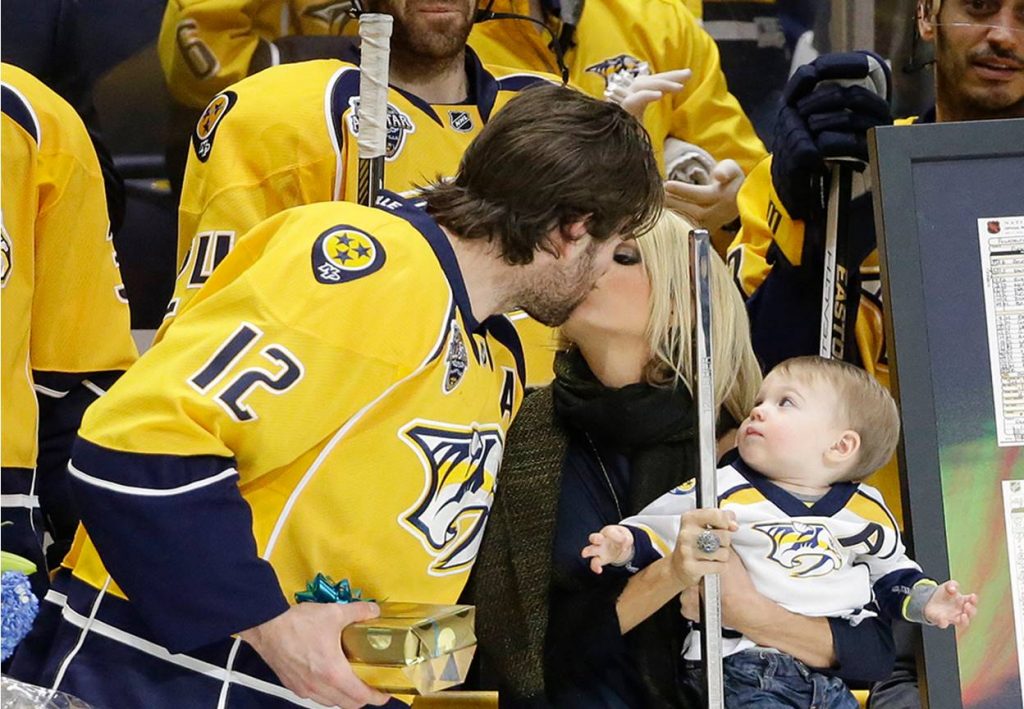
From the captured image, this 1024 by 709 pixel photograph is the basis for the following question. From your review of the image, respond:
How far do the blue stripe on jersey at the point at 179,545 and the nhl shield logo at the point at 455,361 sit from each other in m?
0.23

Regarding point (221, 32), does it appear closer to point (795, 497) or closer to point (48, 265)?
point (48, 265)

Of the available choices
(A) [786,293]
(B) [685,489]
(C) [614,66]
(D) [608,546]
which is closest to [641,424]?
(B) [685,489]

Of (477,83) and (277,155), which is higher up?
(477,83)

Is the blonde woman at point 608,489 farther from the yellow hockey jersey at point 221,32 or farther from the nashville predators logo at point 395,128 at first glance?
the yellow hockey jersey at point 221,32

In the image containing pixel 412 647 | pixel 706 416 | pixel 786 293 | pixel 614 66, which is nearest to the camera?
pixel 412 647

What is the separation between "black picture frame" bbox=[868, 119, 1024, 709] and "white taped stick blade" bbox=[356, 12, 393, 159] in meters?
0.50

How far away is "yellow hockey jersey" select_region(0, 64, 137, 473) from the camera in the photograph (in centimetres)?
164

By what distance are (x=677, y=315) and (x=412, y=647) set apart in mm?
596

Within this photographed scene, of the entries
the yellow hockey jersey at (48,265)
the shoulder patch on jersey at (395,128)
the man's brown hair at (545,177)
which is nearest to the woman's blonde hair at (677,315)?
the man's brown hair at (545,177)

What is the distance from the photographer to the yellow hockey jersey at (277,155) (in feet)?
6.15

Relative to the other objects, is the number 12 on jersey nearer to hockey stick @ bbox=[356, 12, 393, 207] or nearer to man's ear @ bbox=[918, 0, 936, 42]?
hockey stick @ bbox=[356, 12, 393, 207]

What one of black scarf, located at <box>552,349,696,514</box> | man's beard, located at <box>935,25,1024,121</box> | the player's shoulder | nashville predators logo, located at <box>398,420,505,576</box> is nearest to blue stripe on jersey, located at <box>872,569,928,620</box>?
black scarf, located at <box>552,349,696,514</box>

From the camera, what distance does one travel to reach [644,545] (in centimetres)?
154

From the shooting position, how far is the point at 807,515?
156 centimetres
